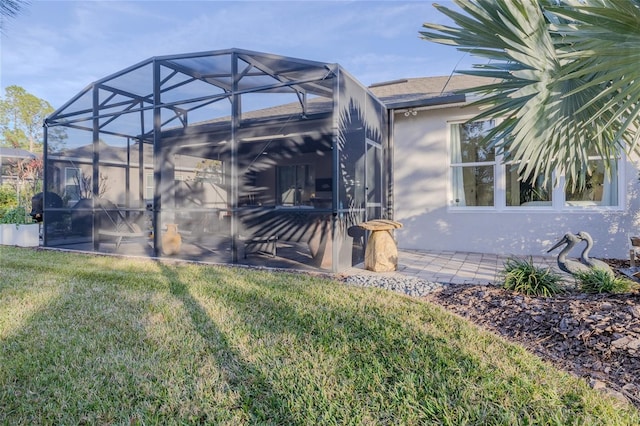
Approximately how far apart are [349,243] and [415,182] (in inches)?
112

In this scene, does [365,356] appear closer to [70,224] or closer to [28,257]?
[28,257]

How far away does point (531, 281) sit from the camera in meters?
3.73

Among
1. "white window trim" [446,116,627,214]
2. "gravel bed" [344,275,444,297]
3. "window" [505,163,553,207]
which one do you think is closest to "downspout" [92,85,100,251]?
"gravel bed" [344,275,444,297]

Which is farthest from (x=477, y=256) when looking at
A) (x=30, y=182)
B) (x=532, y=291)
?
(x=30, y=182)

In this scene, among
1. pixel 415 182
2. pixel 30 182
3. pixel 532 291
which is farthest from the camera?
pixel 30 182

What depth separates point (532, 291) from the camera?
3646 millimetres

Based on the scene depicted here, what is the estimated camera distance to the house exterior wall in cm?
624

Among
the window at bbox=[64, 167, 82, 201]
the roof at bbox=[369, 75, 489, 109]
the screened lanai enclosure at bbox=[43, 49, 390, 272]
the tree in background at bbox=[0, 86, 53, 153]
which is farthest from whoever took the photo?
the tree in background at bbox=[0, 86, 53, 153]

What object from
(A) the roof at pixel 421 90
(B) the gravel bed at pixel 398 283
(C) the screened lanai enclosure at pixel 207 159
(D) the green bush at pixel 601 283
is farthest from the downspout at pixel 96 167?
(D) the green bush at pixel 601 283

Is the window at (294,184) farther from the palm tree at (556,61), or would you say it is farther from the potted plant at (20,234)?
the palm tree at (556,61)

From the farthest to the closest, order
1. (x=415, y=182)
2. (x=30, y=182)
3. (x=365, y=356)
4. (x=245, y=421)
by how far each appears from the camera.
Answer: (x=30, y=182), (x=415, y=182), (x=365, y=356), (x=245, y=421)

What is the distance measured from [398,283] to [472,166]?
13.5ft

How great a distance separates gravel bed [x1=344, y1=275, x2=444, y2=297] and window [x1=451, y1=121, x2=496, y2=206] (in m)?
3.45

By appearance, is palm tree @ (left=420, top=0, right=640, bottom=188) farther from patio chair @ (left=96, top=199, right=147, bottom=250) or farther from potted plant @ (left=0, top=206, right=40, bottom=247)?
potted plant @ (left=0, top=206, right=40, bottom=247)
